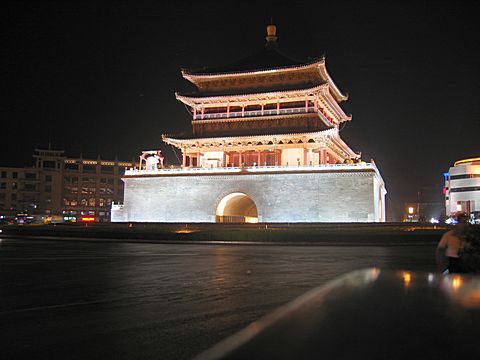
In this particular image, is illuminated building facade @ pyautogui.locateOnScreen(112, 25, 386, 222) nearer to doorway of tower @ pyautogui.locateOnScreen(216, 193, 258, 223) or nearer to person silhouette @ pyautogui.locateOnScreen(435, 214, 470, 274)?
doorway of tower @ pyautogui.locateOnScreen(216, 193, 258, 223)

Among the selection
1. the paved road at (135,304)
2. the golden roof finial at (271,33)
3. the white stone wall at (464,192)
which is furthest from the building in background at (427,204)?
the paved road at (135,304)

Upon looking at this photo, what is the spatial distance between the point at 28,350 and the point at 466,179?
7287 centimetres

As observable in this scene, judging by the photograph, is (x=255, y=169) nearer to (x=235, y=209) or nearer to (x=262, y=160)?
(x=262, y=160)

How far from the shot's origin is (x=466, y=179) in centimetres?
6762

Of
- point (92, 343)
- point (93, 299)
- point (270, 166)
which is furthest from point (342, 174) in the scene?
point (92, 343)

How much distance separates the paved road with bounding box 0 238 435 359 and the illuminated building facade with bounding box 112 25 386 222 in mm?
24883

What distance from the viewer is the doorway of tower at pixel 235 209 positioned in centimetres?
4262

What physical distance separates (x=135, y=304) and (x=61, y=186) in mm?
85806

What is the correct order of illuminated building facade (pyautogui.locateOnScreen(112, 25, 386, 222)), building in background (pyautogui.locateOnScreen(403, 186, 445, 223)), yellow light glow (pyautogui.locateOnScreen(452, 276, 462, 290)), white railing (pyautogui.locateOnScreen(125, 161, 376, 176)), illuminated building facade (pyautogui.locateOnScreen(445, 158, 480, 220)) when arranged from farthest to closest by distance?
building in background (pyautogui.locateOnScreen(403, 186, 445, 223))
illuminated building facade (pyautogui.locateOnScreen(445, 158, 480, 220))
illuminated building facade (pyautogui.locateOnScreen(112, 25, 386, 222))
white railing (pyautogui.locateOnScreen(125, 161, 376, 176))
yellow light glow (pyautogui.locateOnScreen(452, 276, 462, 290))

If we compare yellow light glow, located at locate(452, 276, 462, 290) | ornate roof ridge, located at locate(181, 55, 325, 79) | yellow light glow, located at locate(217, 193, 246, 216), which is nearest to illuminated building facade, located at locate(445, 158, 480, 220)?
ornate roof ridge, located at locate(181, 55, 325, 79)

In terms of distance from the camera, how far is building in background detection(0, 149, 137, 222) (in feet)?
275

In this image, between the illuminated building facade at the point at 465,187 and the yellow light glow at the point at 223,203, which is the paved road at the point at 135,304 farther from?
the illuminated building facade at the point at 465,187

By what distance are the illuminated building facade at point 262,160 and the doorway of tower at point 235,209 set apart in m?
0.16

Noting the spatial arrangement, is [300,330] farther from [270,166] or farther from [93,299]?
[270,166]
